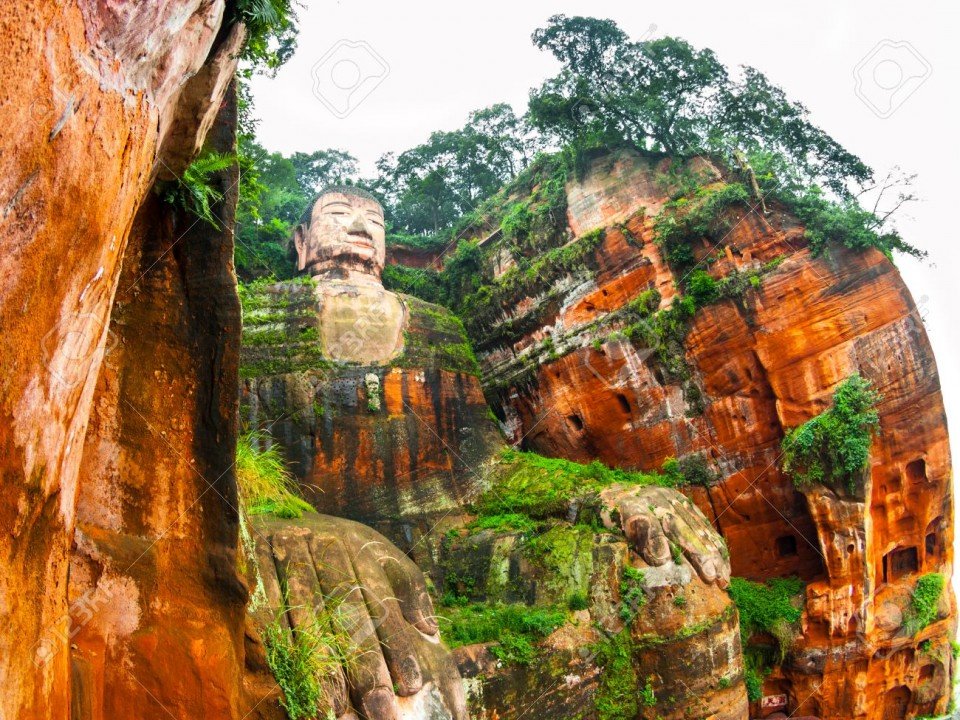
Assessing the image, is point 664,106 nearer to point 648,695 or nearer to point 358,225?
point 358,225

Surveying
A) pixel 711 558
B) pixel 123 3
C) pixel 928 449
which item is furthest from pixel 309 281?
pixel 928 449

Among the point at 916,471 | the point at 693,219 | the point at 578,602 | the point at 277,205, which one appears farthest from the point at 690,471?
the point at 277,205

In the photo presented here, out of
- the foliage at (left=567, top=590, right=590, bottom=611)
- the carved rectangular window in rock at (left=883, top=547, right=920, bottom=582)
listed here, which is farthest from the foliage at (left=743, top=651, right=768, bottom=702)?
the foliage at (left=567, top=590, right=590, bottom=611)

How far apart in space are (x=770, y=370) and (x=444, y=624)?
875 centimetres

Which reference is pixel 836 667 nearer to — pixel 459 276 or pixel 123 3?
pixel 459 276

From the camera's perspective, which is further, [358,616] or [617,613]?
[617,613]

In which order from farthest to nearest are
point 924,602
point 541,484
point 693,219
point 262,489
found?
point 693,219 → point 924,602 → point 541,484 → point 262,489

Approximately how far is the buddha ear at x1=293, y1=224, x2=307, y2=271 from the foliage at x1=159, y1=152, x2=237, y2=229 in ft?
37.2

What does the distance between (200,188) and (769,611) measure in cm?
1261

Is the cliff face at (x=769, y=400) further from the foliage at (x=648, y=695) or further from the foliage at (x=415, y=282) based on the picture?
the foliage at (x=648, y=695)

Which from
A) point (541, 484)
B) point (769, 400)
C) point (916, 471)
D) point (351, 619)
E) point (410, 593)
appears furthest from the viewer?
point (769, 400)

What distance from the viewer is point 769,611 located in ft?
42.2

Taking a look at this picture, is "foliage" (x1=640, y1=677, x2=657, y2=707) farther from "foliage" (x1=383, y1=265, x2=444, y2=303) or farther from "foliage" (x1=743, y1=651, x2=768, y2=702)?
"foliage" (x1=383, y1=265, x2=444, y2=303)

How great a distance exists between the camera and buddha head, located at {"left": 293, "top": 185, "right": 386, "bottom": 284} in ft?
50.6
